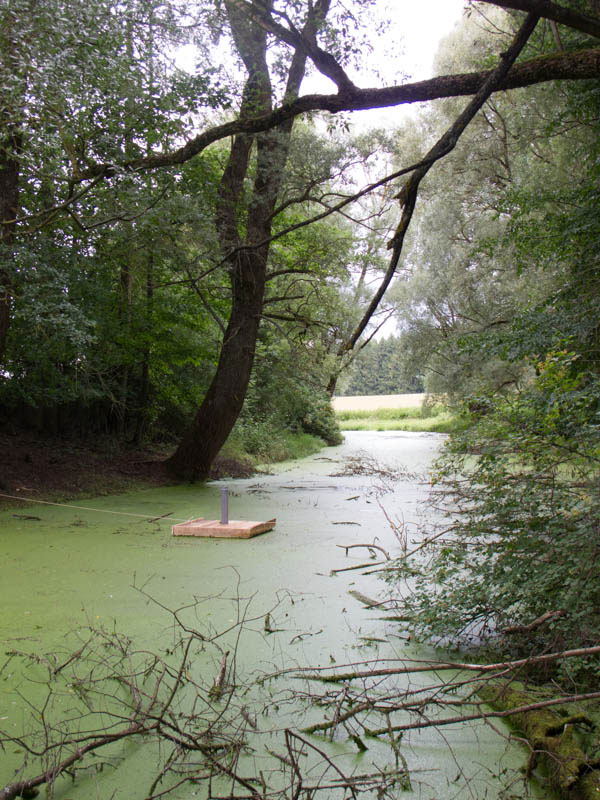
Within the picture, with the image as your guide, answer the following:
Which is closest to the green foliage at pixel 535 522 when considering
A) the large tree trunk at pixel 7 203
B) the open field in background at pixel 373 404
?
the large tree trunk at pixel 7 203

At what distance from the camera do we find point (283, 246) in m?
9.38

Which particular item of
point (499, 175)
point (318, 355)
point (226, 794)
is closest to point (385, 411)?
point (499, 175)

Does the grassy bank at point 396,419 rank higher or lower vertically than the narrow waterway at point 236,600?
lower

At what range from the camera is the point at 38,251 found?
234 inches

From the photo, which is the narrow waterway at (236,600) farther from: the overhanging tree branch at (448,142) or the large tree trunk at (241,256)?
the large tree trunk at (241,256)

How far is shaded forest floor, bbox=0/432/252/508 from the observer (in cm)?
711

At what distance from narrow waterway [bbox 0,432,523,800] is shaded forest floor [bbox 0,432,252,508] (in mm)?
652

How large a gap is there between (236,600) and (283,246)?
6.88 metres

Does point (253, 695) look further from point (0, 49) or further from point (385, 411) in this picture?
point (385, 411)

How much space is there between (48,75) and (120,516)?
380 cm

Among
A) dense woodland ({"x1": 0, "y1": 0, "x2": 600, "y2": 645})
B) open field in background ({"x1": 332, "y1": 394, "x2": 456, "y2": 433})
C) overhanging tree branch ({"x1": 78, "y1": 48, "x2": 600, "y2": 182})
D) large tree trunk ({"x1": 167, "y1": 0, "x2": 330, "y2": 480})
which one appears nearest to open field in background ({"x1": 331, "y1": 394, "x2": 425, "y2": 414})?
open field in background ({"x1": 332, "y1": 394, "x2": 456, "y2": 433})

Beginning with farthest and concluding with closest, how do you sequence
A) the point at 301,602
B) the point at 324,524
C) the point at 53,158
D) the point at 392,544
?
1. the point at 324,524
2. the point at 53,158
3. the point at 392,544
4. the point at 301,602

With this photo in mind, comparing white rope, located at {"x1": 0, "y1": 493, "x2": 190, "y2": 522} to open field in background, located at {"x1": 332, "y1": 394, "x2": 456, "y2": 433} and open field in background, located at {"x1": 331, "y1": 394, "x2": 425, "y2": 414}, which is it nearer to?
open field in background, located at {"x1": 332, "y1": 394, "x2": 456, "y2": 433}

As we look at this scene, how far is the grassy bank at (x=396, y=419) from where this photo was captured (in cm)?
2433
